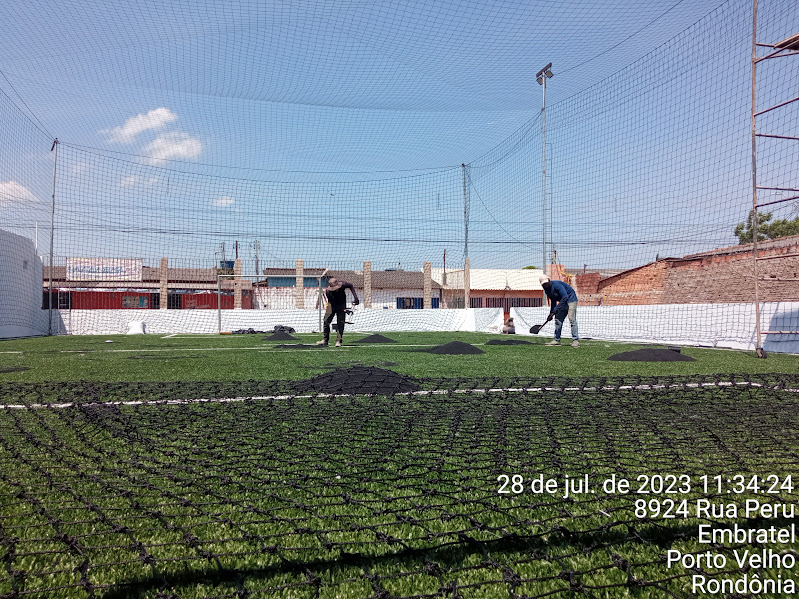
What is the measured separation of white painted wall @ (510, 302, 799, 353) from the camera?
9.56m

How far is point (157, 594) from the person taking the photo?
1.32m

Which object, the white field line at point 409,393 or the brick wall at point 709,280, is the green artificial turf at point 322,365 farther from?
the brick wall at point 709,280

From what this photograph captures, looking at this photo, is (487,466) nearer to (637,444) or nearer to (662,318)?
(637,444)

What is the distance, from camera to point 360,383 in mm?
4902

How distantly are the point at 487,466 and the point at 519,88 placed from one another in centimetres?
1594

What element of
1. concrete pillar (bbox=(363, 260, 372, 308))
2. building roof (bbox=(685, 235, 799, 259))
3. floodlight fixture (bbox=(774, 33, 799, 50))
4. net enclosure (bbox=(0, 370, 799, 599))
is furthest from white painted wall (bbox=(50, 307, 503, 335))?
net enclosure (bbox=(0, 370, 799, 599))

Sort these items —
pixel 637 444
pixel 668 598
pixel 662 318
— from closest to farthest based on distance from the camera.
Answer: pixel 668 598, pixel 637 444, pixel 662 318

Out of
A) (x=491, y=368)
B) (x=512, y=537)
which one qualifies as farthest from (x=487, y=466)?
(x=491, y=368)

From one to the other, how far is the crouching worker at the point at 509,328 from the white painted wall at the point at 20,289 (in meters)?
15.9

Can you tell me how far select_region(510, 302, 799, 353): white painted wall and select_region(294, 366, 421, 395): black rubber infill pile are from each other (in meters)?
8.30

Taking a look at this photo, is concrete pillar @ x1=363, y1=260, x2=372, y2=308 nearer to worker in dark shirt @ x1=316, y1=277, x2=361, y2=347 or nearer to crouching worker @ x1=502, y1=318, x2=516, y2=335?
crouching worker @ x1=502, y1=318, x2=516, y2=335

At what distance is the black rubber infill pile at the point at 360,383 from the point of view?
468cm

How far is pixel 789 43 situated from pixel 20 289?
20.5 metres

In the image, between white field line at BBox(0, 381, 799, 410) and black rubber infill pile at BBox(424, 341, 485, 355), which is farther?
black rubber infill pile at BBox(424, 341, 485, 355)
